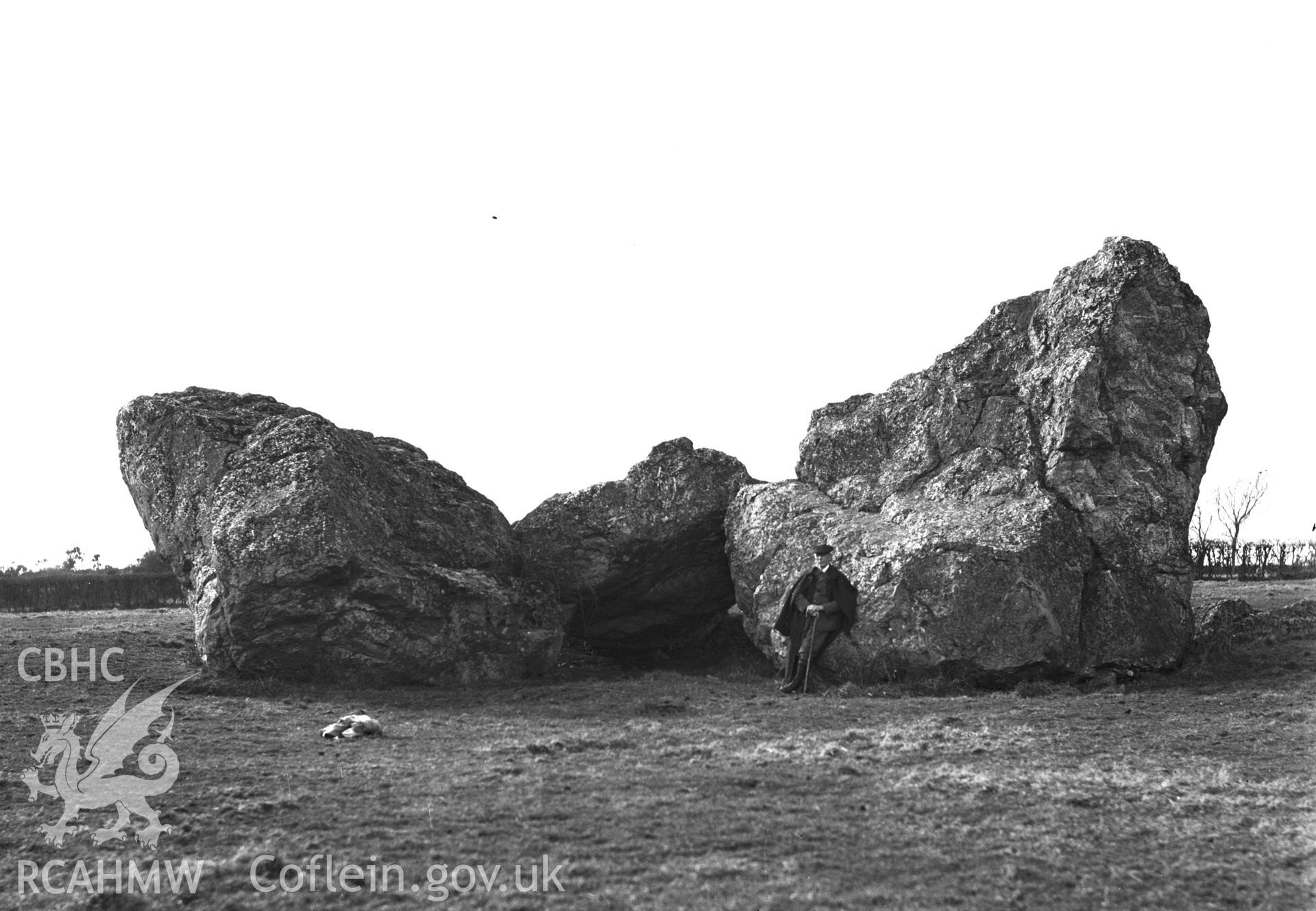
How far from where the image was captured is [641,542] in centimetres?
1862

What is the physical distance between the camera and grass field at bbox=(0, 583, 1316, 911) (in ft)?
24.0

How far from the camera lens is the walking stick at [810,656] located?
15.4 meters

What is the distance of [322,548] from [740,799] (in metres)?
8.34

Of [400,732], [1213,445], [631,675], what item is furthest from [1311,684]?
[400,732]

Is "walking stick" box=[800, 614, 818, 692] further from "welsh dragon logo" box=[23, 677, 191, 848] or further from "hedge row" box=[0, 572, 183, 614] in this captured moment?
"hedge row" box=[0, 572, 183, 614]

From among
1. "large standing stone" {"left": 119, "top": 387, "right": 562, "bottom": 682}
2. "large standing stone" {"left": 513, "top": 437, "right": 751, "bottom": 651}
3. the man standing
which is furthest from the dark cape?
"large standing stone" {"left": 119, "top": 387, "right": 562, "bottom": 682}

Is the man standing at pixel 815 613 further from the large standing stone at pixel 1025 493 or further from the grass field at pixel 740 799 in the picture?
the grass field at pixel 740 799

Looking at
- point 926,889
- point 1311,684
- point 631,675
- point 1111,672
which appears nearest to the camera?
point 926,889

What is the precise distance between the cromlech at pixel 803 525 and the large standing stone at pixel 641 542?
0.04 metres

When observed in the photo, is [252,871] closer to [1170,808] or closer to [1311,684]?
[1170,808]

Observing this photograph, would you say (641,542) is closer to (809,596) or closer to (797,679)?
(809,596)

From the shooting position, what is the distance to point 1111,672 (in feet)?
49.6

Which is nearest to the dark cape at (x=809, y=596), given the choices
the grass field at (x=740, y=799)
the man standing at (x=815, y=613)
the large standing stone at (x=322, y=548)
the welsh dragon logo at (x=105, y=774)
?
the man standing at (x=815, y=613)

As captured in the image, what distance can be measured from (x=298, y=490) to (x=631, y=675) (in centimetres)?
546
